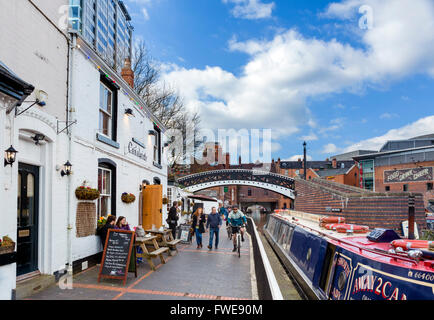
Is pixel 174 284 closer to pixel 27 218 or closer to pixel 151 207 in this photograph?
pixel 27 218

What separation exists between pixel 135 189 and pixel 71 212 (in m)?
4.14

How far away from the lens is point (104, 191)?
333 inches

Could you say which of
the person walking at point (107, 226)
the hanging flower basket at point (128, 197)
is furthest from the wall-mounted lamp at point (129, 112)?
the person walking at point (107, 226)

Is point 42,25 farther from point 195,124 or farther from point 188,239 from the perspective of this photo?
point 195,124

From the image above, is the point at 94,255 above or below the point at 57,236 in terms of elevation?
below

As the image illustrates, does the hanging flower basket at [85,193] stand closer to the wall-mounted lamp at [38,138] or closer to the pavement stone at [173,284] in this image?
the wall-mounted lamp at [38,138]

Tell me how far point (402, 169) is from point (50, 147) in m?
37.9

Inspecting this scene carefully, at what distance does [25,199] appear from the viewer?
5371mm

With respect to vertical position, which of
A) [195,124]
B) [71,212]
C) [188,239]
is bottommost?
[188,239]

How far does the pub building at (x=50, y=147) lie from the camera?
182 inches

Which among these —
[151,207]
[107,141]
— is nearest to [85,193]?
[107,141]

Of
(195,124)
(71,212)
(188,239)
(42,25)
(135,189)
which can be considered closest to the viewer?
(42,25)

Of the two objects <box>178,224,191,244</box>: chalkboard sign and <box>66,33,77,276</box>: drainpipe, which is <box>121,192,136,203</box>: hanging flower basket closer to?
<box>66,33,77,276</box>: drainpipe
